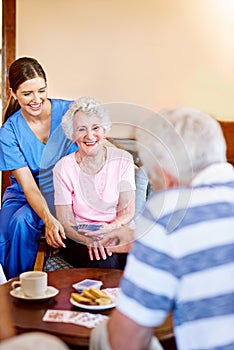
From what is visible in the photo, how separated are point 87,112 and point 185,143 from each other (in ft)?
5.18

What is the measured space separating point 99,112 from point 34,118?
495mm

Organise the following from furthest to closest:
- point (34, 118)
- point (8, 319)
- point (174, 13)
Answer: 1. point (174, 13)
2. point (34, 118)
3. point (8, 319)

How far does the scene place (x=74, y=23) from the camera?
12.3ft

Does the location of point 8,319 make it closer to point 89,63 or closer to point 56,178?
point 56,178

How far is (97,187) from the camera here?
9.46 feet

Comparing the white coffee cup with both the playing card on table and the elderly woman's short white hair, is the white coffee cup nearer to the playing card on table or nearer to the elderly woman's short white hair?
the playing card on table

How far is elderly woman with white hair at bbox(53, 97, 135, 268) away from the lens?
2.85 metres

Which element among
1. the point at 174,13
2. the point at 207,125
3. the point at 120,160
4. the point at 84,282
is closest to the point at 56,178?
the point at 120,160

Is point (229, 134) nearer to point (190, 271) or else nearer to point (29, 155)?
point (29, 155)

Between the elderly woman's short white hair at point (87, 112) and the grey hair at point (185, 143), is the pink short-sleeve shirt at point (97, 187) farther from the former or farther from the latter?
the grey hair at point (185, 143)

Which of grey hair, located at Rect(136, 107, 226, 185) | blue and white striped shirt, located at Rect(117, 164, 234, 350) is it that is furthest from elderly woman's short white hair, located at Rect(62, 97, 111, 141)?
blue and white striped shirt, located at Rect(117, 164, 234, 350)

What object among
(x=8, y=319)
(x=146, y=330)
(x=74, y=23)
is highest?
(x=74, y=23)

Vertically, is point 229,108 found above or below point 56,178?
above

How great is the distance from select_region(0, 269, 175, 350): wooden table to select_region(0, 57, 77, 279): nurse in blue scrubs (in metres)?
0.70
